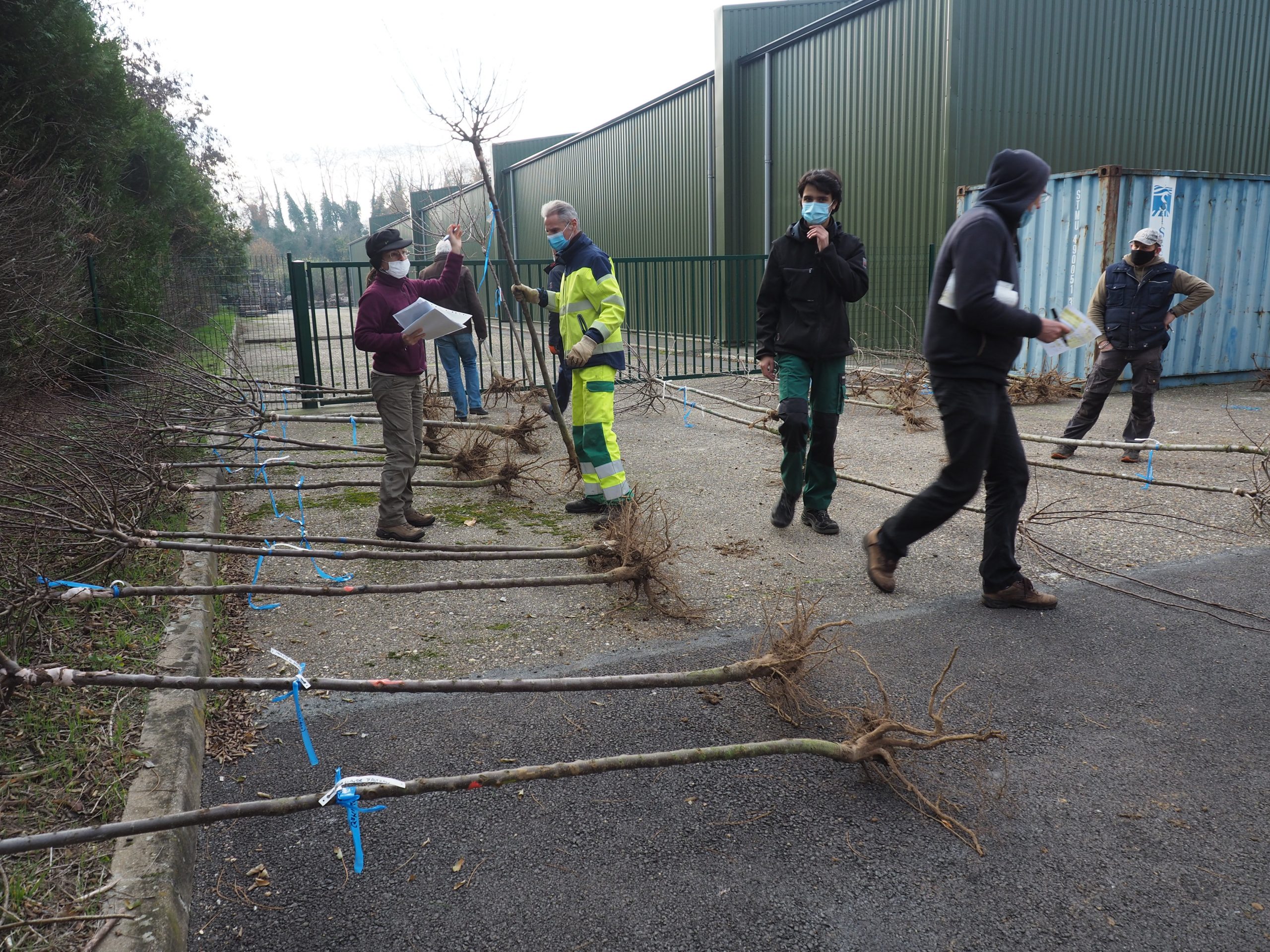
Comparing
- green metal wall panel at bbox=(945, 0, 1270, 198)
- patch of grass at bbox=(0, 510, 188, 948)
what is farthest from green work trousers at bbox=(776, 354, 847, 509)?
green metal wall panel at bbox=(945, 0, 1270, 198)

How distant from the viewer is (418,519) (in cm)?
577

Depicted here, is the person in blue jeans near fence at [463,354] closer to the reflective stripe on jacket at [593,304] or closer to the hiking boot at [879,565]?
the reflective stripe on jacket at [593,304]

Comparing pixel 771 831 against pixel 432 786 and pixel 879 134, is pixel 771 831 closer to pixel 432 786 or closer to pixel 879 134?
pixel 432 786

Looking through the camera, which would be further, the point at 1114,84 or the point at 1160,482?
the point at 1114,84

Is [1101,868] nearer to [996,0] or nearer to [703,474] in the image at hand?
[703,474]

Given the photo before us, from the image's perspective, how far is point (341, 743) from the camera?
124 inches

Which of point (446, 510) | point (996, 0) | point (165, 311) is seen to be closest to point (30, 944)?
point (446, 510)

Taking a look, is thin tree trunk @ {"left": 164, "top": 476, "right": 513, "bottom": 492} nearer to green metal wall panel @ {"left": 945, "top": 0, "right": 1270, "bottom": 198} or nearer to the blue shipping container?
the blue shipping container

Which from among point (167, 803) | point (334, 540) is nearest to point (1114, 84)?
point (334, 540)

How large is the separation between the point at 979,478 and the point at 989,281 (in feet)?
2.83

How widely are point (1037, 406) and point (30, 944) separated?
10.7 metres

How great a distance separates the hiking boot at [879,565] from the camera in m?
4.25

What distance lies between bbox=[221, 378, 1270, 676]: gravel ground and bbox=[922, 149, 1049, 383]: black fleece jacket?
1276mm

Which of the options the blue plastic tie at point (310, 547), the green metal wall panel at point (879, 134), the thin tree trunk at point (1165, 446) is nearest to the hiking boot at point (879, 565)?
the thin tree trunk at point (1165, 446)
